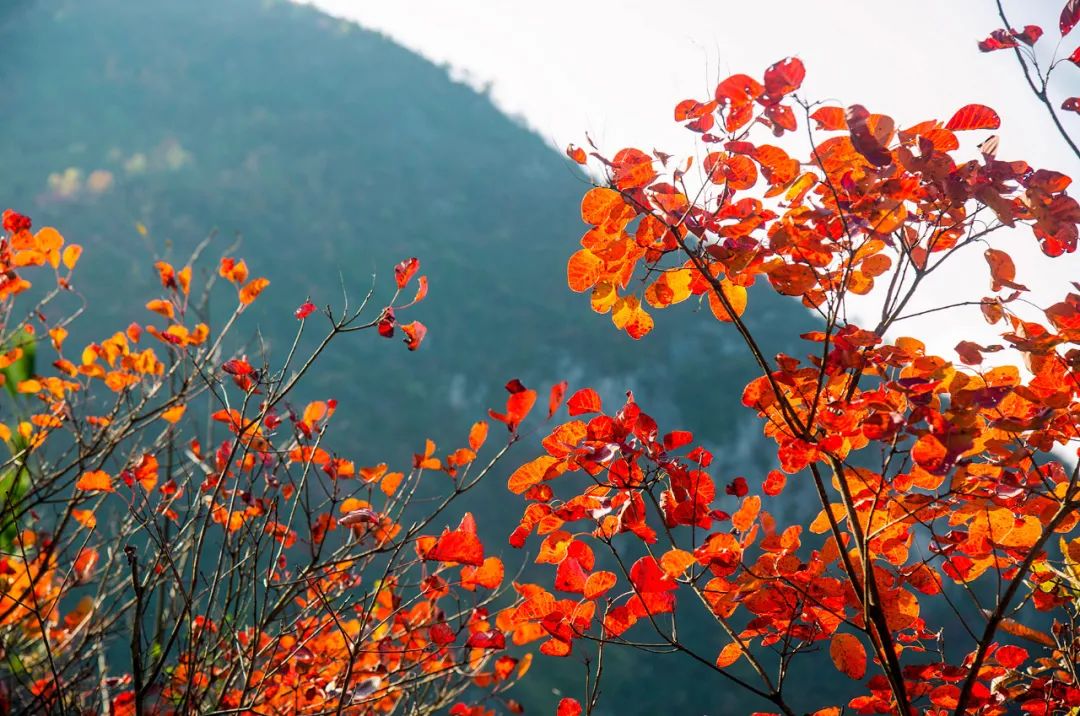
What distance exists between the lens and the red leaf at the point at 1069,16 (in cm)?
109

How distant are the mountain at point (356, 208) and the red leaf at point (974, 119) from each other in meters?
17.3

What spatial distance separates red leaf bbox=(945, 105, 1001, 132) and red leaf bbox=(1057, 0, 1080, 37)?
0.23 metres

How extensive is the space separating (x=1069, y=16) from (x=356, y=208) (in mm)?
38043

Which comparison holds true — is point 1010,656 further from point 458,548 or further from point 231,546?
point 231,546

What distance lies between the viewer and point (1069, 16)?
1.10m

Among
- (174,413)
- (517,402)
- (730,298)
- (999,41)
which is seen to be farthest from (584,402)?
(174,413)

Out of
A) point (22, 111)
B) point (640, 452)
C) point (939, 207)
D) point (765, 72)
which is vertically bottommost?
point (640, 452)

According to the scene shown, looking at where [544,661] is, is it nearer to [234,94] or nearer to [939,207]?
[939,207]

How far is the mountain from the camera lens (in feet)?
87.9

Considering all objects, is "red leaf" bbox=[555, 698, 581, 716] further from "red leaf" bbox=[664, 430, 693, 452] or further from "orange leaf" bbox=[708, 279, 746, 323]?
"orange leaf" bbox=[708, 279, 746, 323]

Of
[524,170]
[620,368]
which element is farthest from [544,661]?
[524,170]

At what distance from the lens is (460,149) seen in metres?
44.5

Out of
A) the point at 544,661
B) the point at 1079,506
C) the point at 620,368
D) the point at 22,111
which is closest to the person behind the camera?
the point at 1079,506

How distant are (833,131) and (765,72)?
127 mm
